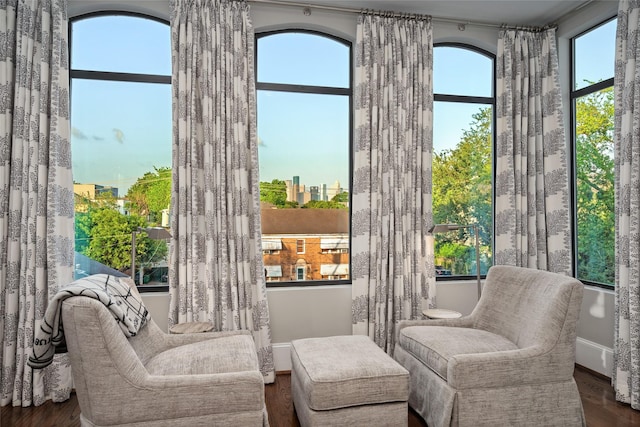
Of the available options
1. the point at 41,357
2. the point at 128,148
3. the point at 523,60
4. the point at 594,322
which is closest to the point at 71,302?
the point at 41,357

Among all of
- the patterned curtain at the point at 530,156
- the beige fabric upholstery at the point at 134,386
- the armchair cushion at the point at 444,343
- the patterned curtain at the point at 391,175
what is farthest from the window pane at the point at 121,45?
the patterned curtain at the point at 530,156

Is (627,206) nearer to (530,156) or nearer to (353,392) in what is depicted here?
(530,156)

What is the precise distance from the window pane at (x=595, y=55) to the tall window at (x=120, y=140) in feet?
11.9

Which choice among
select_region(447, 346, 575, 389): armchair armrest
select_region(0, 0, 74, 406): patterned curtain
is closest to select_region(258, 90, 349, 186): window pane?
select_region(0, 0, 74, 406): patterned curtain

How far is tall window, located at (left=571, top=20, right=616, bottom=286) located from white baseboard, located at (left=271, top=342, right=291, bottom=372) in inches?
107

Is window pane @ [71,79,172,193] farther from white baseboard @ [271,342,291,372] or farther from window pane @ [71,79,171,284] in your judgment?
white baseboard @ [271,342,291,372]

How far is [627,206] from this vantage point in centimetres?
295

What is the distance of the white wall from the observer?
3357mm

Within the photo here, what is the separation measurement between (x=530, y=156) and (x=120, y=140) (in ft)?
11.9

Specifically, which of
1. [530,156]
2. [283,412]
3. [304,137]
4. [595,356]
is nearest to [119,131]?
[304,137]

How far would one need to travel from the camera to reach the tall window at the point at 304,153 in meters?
3.68

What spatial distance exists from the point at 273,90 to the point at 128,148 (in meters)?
1.31

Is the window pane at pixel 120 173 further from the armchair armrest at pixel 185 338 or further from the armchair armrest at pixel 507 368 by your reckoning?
the armchair armrest at pixel 507 368

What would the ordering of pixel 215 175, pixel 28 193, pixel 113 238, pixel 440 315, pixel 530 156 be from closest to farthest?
pixel 28 193 < pixel 440 315 < pixel 215 175 < pixel 113 238 < pixel 530 156
